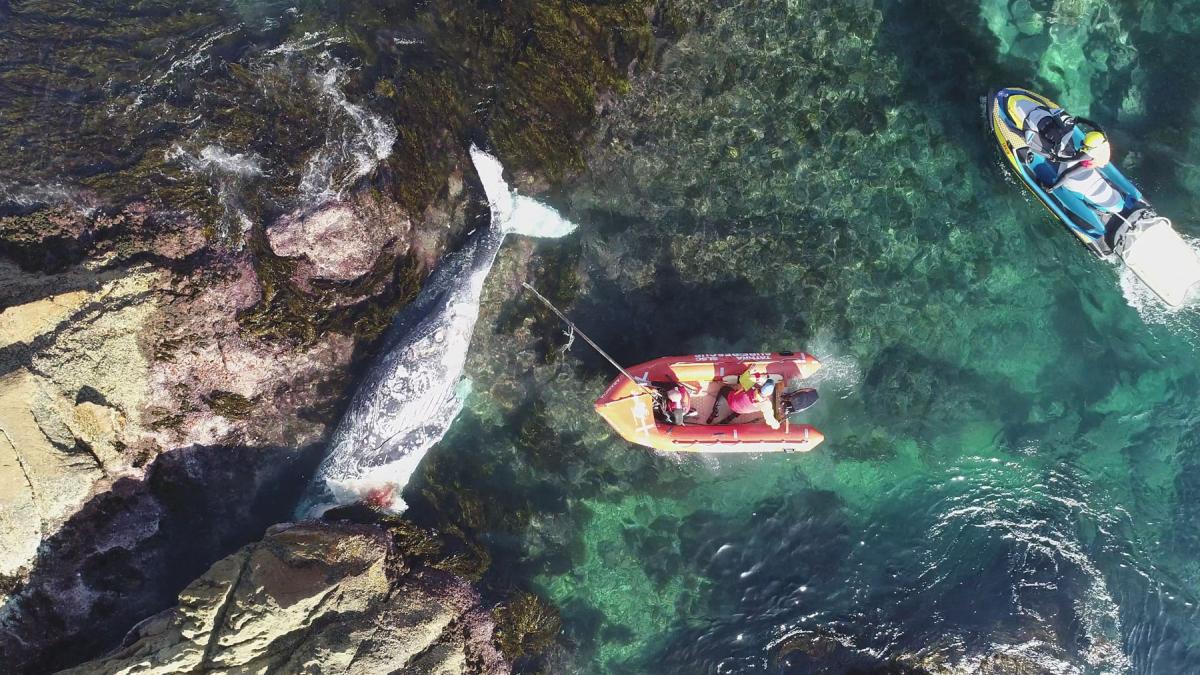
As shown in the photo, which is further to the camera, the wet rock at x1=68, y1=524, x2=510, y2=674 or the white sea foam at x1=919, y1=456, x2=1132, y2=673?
the white sea foam at x1=919, y1=456, x2=1132, y2=673

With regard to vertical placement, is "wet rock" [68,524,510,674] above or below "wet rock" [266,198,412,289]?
below

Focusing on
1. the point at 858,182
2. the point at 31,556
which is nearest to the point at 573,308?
the point at 858,182

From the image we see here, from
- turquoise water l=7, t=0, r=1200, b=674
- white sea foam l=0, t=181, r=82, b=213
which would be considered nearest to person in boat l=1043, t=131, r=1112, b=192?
turquoise water l=7, t=0, r=1200, b=674

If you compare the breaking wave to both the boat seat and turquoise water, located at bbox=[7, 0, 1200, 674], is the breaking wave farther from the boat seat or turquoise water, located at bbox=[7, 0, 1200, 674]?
the boat seat

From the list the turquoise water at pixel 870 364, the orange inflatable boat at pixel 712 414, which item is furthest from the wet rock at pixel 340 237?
the orange inflatable boat at pixel 712 414

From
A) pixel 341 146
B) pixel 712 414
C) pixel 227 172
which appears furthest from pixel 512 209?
pixel 712 414

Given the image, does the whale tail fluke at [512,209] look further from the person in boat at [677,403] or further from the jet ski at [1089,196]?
the jet ski at [1089,196]
